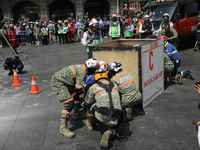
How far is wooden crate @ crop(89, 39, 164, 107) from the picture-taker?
16.3ft

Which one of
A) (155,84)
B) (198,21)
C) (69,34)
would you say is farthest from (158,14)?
(69,34)

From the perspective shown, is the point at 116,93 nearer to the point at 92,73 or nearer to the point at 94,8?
the point at 92,73

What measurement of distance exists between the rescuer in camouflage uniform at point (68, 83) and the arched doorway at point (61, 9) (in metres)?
25.4

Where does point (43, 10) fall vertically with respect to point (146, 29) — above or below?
above

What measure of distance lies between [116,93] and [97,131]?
3.32 feet

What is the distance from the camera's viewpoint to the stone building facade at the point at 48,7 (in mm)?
26578

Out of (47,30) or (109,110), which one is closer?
(109,110)

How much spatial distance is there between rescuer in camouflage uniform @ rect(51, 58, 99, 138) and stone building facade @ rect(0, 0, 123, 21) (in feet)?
81.1

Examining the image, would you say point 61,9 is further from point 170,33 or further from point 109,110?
point 109,110

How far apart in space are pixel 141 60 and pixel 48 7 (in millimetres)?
25156

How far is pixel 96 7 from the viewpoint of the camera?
29750mm

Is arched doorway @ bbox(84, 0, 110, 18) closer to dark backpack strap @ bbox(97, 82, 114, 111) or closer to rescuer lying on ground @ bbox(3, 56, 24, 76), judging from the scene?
rescuer lying on ground @ bbox(3, 56, 24, 76)

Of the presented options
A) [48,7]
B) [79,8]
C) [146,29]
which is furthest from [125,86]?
[48,7]

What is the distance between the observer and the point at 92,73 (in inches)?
173
